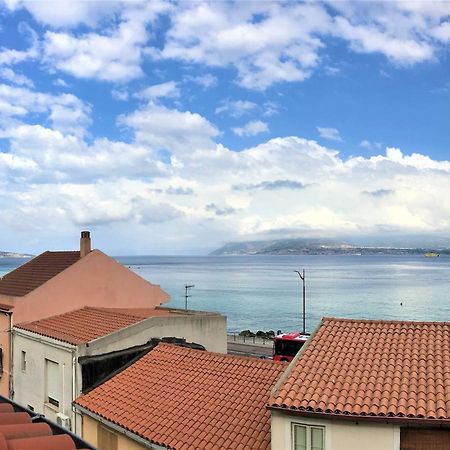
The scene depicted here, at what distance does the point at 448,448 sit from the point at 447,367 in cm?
236

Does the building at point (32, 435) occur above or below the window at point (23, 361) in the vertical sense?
above

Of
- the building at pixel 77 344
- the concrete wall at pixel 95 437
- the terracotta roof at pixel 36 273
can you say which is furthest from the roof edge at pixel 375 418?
the terracotta roof at pixel 36 273

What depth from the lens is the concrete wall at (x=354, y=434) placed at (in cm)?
1217

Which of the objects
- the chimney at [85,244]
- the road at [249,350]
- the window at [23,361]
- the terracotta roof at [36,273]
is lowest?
the road at [249,350]

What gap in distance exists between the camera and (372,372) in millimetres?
13844

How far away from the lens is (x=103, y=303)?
30219mm

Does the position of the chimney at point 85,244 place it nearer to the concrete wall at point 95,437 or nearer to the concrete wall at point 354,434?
the concrete wall at point 95,437

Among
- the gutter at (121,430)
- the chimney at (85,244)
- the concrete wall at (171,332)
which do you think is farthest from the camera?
the chimney at (85,244)

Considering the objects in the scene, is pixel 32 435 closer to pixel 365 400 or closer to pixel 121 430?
pixel 365 400

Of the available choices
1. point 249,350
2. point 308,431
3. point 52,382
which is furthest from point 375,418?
point 249,350

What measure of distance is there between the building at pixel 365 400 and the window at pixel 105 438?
6.56 m

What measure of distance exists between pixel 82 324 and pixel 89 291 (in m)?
4.39

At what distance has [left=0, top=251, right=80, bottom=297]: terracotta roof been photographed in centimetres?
2931

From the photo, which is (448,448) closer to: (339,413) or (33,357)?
(339,413)
